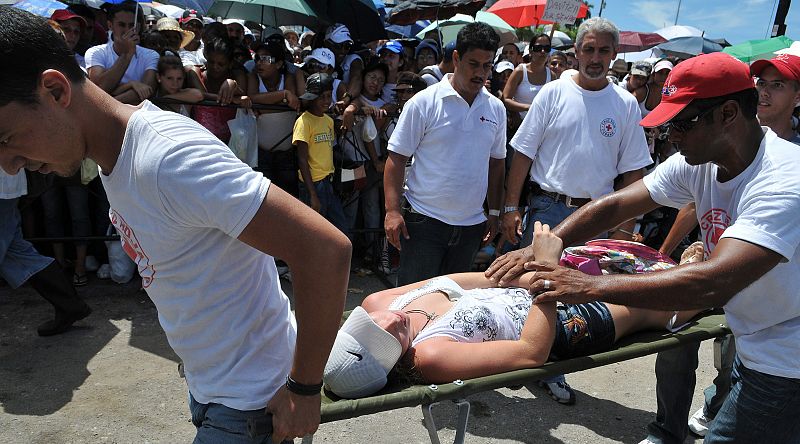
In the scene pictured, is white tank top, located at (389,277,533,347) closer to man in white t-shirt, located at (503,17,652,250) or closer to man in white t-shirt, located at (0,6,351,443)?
man in white t-shirt, located at (503,17,652,250)

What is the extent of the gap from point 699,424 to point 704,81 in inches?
86.6

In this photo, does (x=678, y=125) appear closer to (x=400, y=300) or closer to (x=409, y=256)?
(x=400, y=300)

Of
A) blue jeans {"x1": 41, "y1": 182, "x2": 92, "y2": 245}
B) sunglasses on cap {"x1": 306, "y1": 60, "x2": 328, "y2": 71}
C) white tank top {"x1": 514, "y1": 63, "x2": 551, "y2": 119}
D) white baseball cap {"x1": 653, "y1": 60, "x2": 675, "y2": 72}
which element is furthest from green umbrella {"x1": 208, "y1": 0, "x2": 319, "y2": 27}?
white baseball cap {"x1": 653, "y1": 60, "x2": 675, "y2": 72}

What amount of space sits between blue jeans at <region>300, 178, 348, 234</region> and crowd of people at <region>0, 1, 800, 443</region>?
0.03 metres

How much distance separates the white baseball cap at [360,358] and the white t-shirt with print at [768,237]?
123cm

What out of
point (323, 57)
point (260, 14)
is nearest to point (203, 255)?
point (323, 57)

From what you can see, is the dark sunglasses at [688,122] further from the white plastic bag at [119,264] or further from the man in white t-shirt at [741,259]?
the white plastic bag at [119,264]

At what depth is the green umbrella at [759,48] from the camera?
8.02m

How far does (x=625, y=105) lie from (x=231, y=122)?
301 centimetres

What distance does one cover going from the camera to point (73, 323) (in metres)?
4.30

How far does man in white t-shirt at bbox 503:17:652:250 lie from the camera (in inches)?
151

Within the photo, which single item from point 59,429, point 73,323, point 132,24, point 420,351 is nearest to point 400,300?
point 420,351

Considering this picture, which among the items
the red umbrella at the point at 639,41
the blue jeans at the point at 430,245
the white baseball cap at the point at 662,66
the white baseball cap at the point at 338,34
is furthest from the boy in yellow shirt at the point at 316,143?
the red umbrella at the point at 639,41

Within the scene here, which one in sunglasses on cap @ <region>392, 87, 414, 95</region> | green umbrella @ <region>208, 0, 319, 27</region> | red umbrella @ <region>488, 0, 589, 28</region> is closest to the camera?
sunglasses on cap @ <region>392, 87, 414, 95</region>
